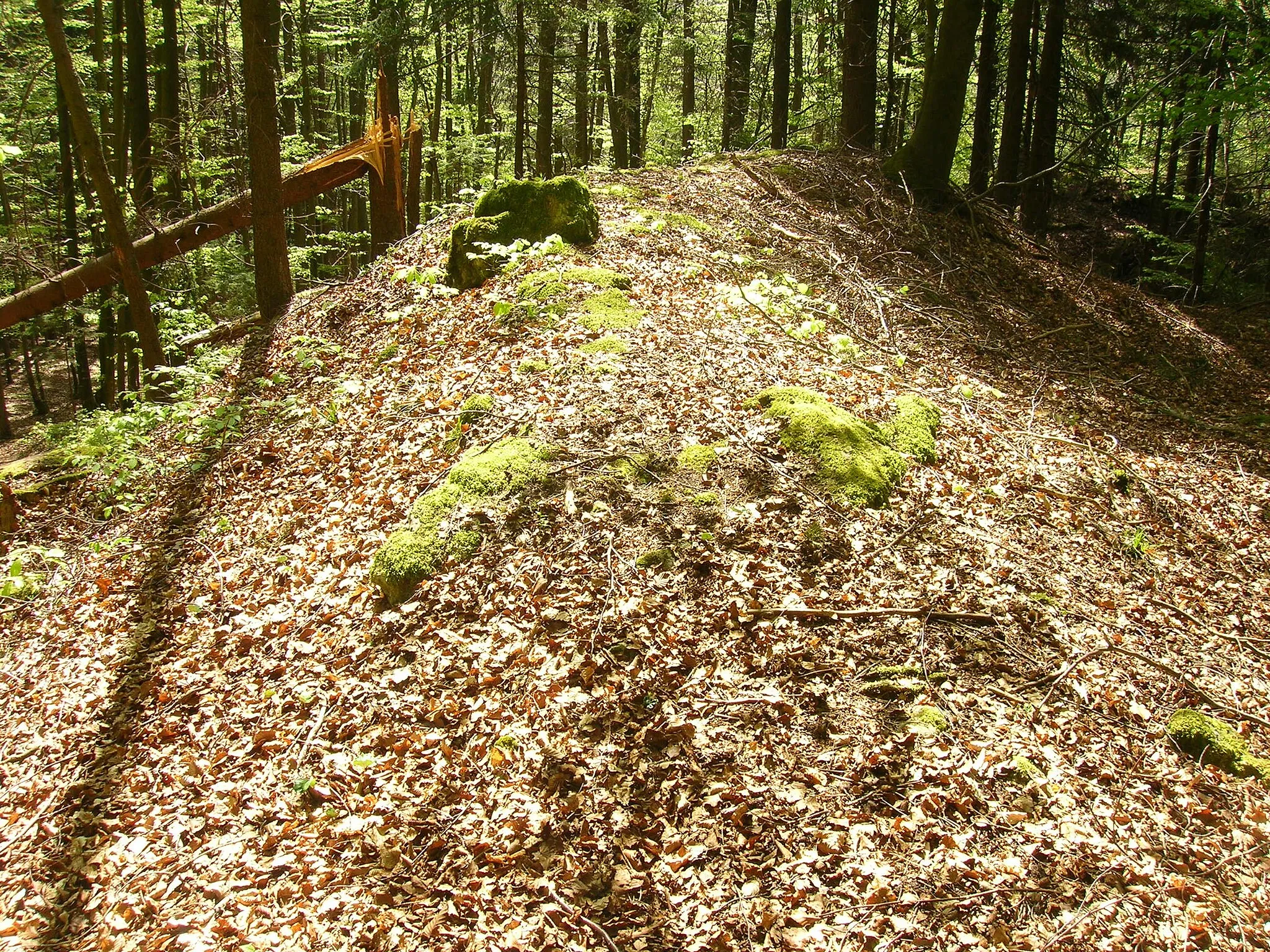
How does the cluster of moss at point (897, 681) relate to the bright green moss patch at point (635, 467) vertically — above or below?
below

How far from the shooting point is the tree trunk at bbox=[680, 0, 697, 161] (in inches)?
779

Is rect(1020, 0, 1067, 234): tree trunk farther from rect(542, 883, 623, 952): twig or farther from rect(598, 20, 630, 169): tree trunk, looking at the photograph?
rect(542, 883, 623, 952): twig

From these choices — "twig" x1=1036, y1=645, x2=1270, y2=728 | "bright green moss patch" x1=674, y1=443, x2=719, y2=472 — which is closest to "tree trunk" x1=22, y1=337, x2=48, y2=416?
"bright green moss patch" x1=674, y1=443, x2=719, y2=472

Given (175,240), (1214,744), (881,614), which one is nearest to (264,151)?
(175,240)

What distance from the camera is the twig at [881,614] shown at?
4.54m

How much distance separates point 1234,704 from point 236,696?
21.2 ft

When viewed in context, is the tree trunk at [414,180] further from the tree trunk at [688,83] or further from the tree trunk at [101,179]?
the tree trunk at [688,83]

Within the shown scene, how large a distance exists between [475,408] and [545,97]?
1235 centimetres

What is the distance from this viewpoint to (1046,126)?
507 inches

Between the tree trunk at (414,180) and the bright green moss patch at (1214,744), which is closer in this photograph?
the bright green moss patch at (1214,744)

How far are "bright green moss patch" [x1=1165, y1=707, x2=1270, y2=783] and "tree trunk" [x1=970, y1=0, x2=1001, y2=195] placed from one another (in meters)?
11.2

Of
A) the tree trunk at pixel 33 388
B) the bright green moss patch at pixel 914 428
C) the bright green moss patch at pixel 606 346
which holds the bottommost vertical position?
the tree trunk at pixel 33 388

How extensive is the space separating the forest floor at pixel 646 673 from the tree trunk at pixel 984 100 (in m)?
7.73

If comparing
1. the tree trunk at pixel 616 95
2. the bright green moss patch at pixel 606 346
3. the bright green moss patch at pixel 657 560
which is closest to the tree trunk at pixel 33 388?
the tree trunk at pixel 616 95
